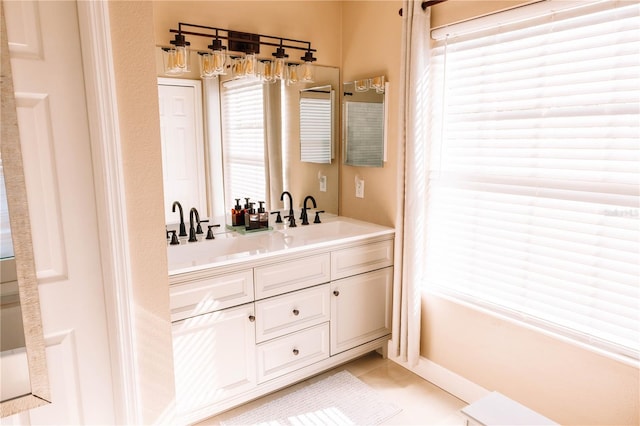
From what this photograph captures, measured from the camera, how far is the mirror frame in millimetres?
1173

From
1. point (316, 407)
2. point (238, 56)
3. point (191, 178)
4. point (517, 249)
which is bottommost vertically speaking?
A: point (316, 407)

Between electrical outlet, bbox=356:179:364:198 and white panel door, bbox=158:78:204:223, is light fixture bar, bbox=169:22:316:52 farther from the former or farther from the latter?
electrical outlet, bbox=356:179:364:198

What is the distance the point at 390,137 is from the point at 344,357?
56.3 inches

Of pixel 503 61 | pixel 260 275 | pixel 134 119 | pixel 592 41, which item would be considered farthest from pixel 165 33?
pixel 592 41

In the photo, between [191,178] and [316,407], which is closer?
[316,407]

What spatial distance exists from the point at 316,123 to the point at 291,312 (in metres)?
1.37

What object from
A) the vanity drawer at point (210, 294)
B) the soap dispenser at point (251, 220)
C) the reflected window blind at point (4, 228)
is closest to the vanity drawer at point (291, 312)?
the vanity drawer at point (210, 294)

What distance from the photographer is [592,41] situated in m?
1.77

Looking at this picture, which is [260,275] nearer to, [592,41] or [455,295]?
[455,295]

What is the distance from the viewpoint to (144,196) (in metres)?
1.39

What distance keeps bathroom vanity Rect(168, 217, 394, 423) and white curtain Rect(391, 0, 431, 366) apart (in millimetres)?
172

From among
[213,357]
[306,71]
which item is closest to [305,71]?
[306,71]

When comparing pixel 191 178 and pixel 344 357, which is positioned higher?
pixel 191 178

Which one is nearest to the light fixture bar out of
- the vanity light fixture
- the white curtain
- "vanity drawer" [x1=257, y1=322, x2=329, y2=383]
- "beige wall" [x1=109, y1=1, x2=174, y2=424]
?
the vanity light fixture
